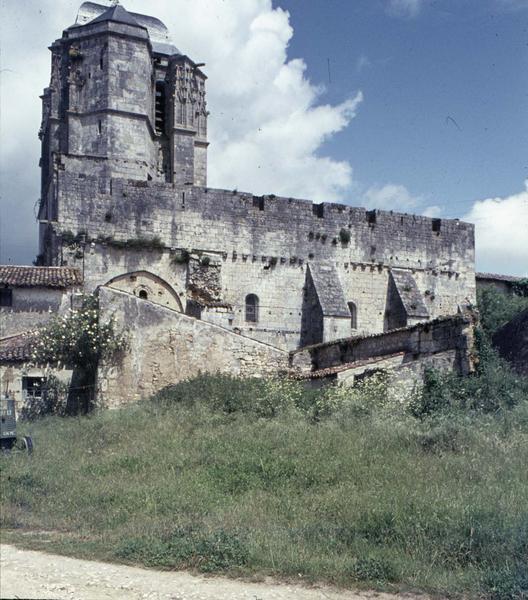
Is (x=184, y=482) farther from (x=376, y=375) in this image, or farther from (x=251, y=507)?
(x=376, y=375)

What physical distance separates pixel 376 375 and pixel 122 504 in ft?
25.1

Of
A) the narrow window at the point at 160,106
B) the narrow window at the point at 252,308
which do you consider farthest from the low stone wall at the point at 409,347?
the narrow window at the point at 160,106

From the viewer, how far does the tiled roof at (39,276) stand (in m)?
23.1

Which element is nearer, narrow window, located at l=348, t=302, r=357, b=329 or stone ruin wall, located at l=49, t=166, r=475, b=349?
stone ruin wall, located at l=49, t=166, r=475, b=349

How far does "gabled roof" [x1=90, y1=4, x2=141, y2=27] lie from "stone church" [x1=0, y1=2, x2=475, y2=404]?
0.74 feet

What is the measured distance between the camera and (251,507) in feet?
32.1

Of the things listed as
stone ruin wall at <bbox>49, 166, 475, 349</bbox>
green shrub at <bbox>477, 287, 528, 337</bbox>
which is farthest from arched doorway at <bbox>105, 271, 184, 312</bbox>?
green shrub at <bbox>477, 287, 528, 337</bbox>

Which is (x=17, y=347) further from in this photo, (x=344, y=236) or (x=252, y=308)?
(x=344, y=236)

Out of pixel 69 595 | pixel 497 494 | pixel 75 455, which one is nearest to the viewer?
pixel 69 595

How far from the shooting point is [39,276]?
23500 mm

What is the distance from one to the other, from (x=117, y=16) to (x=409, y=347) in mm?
23235

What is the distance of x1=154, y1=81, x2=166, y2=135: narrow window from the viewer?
36.6 m

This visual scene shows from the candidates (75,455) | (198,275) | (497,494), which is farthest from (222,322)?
(497,494)

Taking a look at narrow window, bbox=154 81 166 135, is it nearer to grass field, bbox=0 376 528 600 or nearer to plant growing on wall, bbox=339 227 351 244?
plant growing on wall, bbox=339 227 351 244
